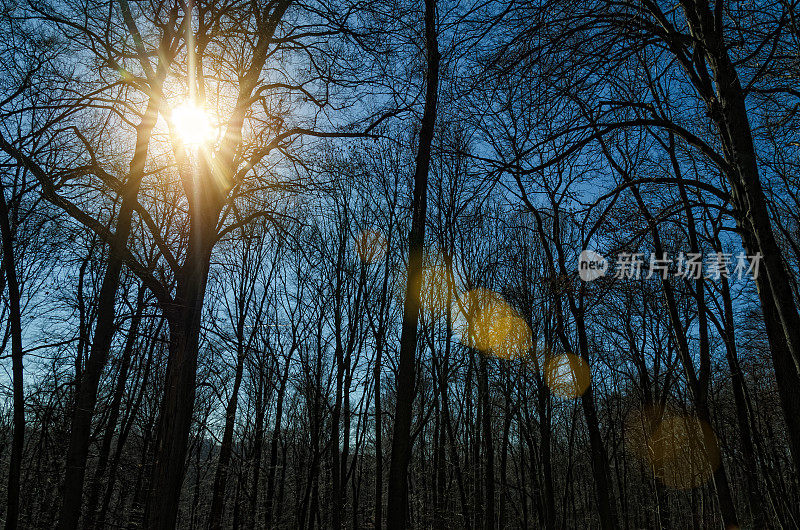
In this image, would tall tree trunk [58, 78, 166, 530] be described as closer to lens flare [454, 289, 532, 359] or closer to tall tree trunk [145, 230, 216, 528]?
tall tree trunk [145, 230, 216, 528]

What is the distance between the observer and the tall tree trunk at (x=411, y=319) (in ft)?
16.7

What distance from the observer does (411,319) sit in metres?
5.60

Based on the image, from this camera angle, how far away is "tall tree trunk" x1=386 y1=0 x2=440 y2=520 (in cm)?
510

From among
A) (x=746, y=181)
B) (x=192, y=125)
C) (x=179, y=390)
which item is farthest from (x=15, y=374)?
(x=746, y=181)

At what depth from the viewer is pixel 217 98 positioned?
6.08 meters

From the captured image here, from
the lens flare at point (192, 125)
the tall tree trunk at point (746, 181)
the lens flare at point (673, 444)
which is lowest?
the lens flare at point (673, 444)

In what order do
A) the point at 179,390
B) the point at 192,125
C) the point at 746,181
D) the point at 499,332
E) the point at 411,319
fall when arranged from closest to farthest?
the point at 746,181 < the point at 179,390 < the point at 411,319 < the point at 192,125 < the point at 499,332

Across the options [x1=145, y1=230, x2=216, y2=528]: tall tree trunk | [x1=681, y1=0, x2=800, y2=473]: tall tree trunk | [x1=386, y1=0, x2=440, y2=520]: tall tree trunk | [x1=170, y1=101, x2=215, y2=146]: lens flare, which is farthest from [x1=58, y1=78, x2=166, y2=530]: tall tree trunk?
[x1=681, y1=0, x2=800, y2=473]: tall tree trunk

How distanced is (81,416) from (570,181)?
31.5ft

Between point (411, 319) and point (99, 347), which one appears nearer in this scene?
point (411, 319)

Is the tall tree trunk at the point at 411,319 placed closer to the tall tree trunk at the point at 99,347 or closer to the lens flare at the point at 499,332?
the tall tree trunk at the point at 99,347

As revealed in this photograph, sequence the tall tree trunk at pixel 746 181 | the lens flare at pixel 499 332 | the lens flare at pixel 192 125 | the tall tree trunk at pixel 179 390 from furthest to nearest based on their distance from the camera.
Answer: the lens flare at pixel 499 332 < the lens flare at pixel 192 125 < the tall tree trunk at pixel 179 390 < the tall tree trunk at pixel 746 181

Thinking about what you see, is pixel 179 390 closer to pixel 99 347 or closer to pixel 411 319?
pixel 99 347

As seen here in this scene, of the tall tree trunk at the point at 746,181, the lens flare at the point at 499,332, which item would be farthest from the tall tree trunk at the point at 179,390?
the lens flare at the point at 499,332
